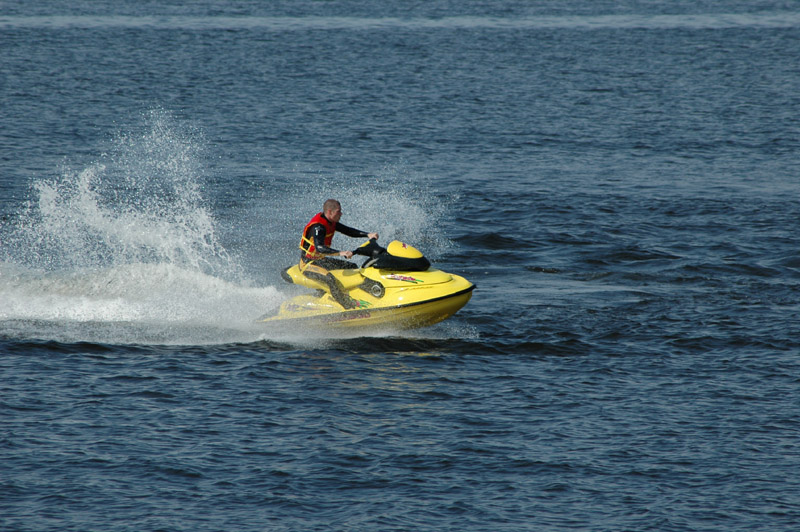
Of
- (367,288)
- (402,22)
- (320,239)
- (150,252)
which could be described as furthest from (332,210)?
(402,22)

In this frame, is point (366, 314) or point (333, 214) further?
point (333, 214)

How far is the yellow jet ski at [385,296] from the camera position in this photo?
44.7 feet

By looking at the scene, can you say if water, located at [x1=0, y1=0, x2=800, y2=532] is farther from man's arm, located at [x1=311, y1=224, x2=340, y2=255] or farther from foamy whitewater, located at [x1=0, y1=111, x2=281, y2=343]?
man's arm, located at [x1=311, y1=224, x2=340, y2=255]

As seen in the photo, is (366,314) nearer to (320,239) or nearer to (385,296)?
(385,296)

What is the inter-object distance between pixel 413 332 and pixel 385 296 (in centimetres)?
110

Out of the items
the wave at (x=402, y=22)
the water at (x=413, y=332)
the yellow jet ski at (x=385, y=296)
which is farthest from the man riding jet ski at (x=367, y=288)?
the wave at (x=402, y=22)

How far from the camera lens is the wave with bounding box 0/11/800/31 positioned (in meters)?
61.3

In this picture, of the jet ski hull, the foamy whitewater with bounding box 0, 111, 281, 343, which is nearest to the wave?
the foamy whitewater with bounding box 0, 111, 281, 343

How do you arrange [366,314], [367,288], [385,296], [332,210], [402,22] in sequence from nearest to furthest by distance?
1. [385,296]
2. [366,314]
3. [367,288]
4. [332,210]
5. [402,22]

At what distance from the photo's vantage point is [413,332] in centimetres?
1462

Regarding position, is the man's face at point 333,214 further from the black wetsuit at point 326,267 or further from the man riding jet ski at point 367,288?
the black wetsuit at point 326,267

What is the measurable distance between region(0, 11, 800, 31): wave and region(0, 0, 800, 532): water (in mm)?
19900

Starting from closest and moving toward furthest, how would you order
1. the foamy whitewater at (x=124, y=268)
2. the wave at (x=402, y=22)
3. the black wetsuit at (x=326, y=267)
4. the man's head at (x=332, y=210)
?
the black wetsuit at (x=326, y=267), the man's head at (x=332, y=210), the foamy whitewater at (x=124, y=268), the wave at (x=402, y=22)

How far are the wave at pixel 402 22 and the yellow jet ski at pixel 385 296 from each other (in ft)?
162
